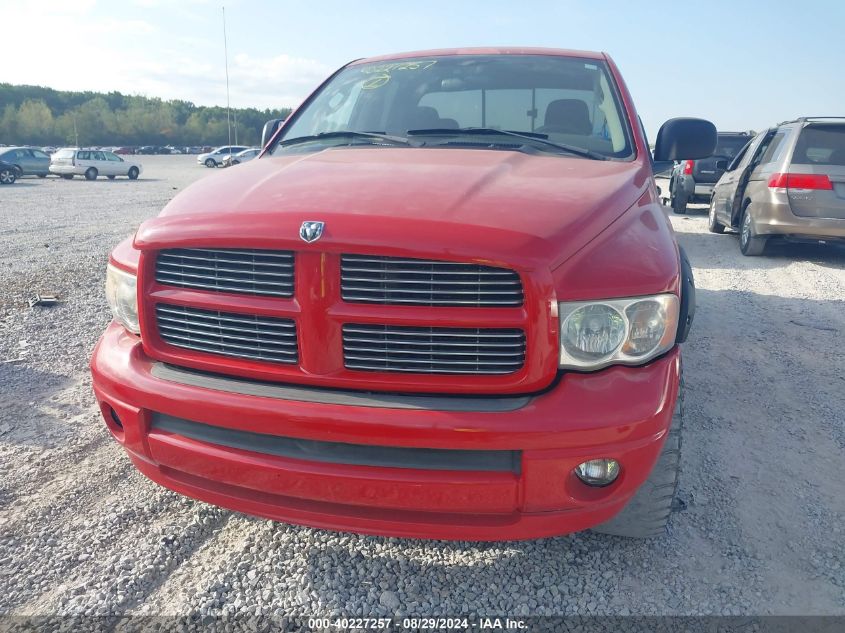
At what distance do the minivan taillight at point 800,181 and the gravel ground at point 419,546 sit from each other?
4.18m

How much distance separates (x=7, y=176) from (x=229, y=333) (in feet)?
89.1

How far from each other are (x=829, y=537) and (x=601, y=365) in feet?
4.62

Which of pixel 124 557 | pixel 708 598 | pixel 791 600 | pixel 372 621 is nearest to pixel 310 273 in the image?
pixel 372 621

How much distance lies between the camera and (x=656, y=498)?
7.27ft

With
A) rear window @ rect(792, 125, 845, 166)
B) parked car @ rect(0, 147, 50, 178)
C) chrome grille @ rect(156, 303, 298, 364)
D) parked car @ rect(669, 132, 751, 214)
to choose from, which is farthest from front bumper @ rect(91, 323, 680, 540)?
parked car @ rect(0, 147, 50, 178)

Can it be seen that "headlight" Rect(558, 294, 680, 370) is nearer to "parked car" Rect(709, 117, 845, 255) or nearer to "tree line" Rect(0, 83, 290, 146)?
"parked car" Rect(709, 117, 845, 255)

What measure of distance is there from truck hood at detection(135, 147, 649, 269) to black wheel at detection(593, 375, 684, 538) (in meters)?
0.76

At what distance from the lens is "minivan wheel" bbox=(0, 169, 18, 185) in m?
23.9

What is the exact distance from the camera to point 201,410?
1.97 meters

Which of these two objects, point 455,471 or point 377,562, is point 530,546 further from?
point 455,471

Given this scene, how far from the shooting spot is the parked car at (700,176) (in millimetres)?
12406

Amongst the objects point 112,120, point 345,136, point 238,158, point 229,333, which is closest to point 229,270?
point 229,333

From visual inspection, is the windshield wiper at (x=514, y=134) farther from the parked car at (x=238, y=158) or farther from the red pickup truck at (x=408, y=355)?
the parked car at (x=238, y=158)

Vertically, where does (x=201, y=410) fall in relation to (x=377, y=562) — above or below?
above
